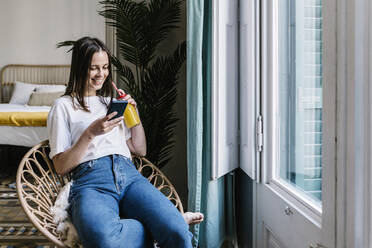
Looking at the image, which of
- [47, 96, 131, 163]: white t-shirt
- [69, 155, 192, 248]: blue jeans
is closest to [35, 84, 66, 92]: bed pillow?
[47, 96, 131, 163]: white t-shirt

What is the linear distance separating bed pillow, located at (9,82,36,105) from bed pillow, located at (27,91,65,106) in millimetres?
310

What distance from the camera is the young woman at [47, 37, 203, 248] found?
129cm

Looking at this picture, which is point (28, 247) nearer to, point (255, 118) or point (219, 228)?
point (219, 228)

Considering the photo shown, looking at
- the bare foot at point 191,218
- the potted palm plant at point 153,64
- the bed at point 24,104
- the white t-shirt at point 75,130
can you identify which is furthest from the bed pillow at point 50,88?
the bare foot at point 191,218

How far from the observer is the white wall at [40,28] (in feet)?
17.1

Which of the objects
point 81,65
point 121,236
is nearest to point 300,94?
point 121,236

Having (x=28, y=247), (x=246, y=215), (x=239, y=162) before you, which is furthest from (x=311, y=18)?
(x=28, y=247)

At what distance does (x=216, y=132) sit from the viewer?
1.81 metres

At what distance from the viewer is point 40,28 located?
5293 mm

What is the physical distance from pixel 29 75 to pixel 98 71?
4135mm

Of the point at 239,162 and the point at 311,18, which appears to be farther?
the point at 239,162

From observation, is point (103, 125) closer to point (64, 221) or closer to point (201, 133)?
point (64, 221)

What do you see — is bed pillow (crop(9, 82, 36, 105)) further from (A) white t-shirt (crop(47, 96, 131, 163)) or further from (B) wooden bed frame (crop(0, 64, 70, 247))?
(A) white t-shirt (crop(47, 96, 131, 163))

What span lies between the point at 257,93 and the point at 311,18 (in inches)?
20.2
